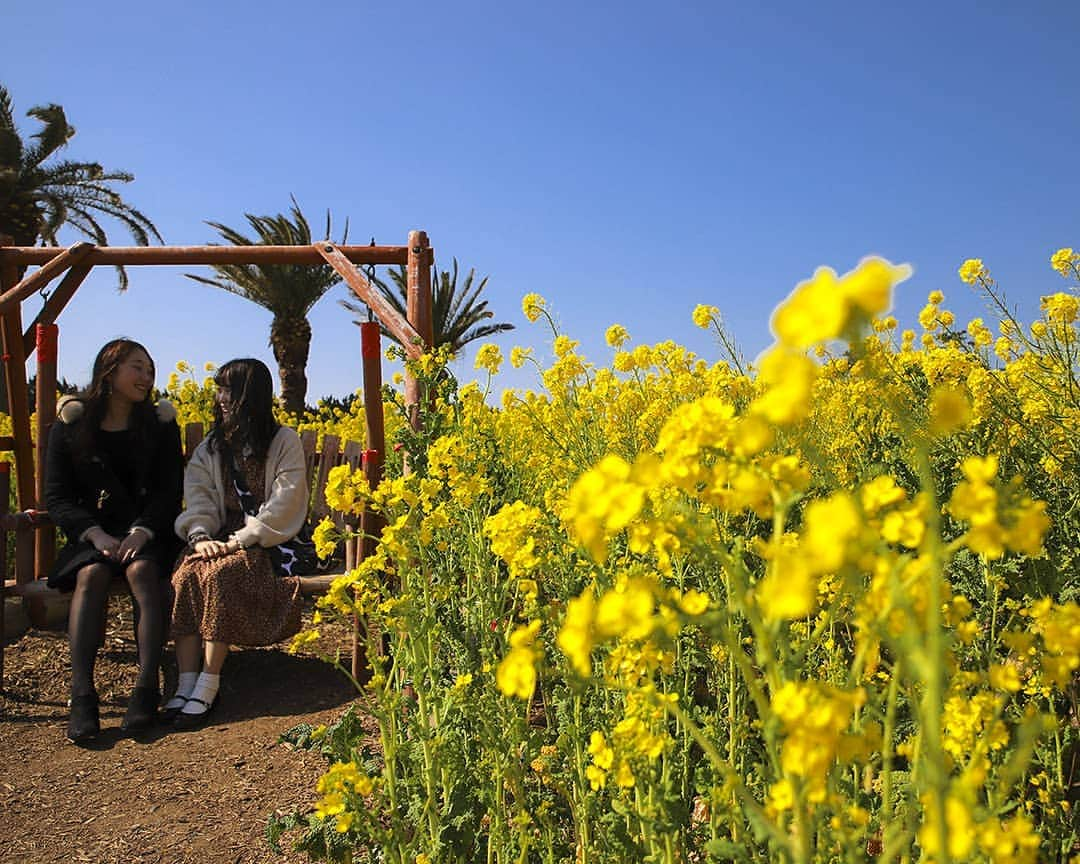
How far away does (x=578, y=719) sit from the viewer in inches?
64.0

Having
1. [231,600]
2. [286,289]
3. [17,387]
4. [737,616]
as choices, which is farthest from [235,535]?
[286,289]

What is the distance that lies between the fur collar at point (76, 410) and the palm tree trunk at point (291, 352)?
1005 centimetres

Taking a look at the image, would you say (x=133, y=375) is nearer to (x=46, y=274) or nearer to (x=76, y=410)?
(x=76, y=410)

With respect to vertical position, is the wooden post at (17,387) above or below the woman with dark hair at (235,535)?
above

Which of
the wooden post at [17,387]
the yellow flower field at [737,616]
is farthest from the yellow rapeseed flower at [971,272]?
the wooden post at [17,387]

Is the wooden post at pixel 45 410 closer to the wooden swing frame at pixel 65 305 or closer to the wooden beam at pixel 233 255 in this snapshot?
the wooden swing frame at pixel 65 305

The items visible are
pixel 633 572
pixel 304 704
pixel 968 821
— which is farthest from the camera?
pixel 304 704

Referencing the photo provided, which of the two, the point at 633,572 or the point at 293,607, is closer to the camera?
the point at 633,572

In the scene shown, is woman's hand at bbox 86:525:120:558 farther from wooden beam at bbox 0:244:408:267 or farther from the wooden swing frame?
wooden beam at bbox 0:244:408:267

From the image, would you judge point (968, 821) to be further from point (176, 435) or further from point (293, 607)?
point (176, 435)

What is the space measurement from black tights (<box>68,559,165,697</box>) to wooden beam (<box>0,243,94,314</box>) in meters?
1.41

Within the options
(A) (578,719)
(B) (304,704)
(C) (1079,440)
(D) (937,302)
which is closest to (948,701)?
(A) (578,719)

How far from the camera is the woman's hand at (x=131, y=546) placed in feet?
11.3

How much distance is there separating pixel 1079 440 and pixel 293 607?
2.77m
